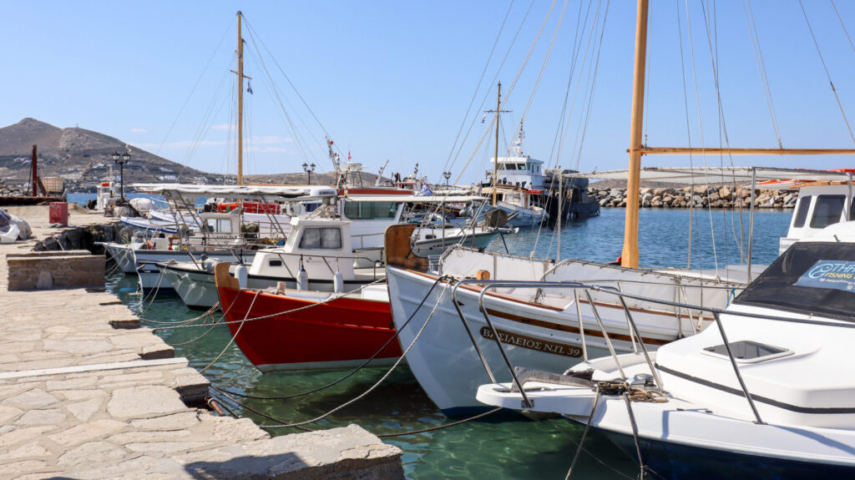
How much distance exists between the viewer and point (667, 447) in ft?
15.9

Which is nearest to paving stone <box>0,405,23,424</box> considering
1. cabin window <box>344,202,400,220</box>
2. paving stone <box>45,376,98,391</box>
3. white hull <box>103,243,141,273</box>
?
paving stone <box>45,376,98,391</box>

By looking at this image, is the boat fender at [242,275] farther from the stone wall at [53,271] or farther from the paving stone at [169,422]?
the paving stone at [169,422]

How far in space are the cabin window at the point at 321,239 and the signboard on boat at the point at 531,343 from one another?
22.6 feet

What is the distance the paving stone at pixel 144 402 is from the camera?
517cm

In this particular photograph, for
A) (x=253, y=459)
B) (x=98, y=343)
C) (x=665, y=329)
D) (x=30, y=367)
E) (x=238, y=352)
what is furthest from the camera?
(x=238, y=352)

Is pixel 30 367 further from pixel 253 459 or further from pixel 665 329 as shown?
pixel 665 329

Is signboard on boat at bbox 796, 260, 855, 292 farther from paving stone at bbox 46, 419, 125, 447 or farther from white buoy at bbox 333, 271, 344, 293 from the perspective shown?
white buoy at bbox 333, 271, 344, 293

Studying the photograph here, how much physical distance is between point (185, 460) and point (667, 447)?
3368 millimetres

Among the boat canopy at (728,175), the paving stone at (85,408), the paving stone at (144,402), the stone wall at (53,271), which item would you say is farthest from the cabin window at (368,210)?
the paving stone at (85,408)

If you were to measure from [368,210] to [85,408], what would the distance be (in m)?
15.4

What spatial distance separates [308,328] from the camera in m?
10.3

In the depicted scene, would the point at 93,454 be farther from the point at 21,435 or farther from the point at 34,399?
the point at 34,399

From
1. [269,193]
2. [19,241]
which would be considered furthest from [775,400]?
[19,241]

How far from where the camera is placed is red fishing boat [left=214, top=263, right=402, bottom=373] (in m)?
10.2
